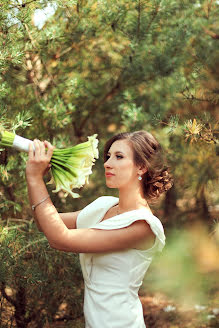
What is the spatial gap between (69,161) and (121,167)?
279mm

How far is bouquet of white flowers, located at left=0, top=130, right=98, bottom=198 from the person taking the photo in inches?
57.1

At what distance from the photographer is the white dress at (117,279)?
5.25ft

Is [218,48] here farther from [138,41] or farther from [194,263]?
[194,263]

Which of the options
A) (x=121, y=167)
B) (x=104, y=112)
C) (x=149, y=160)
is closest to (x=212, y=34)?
(x=104, y=112)

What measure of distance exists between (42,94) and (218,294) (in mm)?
1833

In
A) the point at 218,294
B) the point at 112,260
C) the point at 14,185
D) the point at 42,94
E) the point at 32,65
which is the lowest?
the point at 218,294

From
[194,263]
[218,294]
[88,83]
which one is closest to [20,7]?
[88,83]

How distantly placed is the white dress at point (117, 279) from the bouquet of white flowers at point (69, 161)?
9.5 inches

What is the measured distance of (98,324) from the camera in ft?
5.27

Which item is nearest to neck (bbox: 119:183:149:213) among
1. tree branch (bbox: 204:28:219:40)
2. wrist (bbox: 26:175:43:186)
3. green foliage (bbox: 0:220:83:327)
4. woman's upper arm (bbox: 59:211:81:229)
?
woman's upper arm (bbox: 59:211:81:229)

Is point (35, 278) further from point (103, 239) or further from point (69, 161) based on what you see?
point (69, 161)

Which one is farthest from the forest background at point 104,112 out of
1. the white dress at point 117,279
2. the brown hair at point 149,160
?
the white dress at point 117,279

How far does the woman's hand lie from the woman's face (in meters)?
0.29

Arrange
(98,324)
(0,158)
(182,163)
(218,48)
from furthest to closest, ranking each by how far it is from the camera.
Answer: (182,163), (218,48), (0,158), (98,324)
